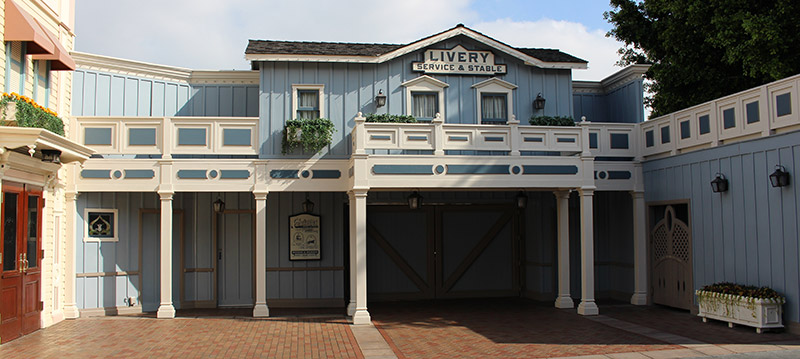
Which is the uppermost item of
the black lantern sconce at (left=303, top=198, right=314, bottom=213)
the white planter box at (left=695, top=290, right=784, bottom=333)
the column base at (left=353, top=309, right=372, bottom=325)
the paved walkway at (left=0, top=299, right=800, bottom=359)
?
the black lantern sconce at (left=303, top=198, right=314, bottom=213)

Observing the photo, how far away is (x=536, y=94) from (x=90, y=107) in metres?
10.8

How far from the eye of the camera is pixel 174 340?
11391mm

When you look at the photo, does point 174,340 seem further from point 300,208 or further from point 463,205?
point 463,205

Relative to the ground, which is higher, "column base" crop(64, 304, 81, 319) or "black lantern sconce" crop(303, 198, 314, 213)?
"black lantern sconce" crop(303, 198, 314, 213)

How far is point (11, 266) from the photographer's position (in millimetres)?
11352

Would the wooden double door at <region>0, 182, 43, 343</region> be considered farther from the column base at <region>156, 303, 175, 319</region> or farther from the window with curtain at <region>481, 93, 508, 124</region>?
the window with curtain at <region>481, 93, 508, 124</region>

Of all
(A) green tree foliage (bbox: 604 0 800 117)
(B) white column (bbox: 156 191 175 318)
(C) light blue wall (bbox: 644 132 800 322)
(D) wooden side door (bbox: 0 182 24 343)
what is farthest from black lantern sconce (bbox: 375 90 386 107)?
(A) green tree foliage (bbox: 604 0 800 117)

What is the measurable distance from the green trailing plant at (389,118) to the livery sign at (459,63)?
1595 millimetres

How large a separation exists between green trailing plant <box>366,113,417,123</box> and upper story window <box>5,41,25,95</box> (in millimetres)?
6979

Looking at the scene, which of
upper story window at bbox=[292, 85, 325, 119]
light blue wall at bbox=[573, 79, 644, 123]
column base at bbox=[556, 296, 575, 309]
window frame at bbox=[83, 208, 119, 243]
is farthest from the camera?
light blue wall at bbox=[573, 79, 644, 123]

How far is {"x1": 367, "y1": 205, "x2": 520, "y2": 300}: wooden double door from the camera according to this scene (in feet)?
56.9

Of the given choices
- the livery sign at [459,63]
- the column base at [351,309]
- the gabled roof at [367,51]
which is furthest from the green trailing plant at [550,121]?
the column base at [351,309]

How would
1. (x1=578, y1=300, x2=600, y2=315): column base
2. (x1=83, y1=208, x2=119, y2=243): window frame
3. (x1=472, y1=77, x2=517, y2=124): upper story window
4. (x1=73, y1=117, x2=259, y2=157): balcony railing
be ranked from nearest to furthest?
(x1=578, y1=300, x2=600, y2=315): column base, (x1=73, y1=117, x2=259, y2=157): balcony railing, (x1=83, y1=208, x2=119, y2=243): window frame, (x1=472, y1=77, x2=517, y2=124): upper story window

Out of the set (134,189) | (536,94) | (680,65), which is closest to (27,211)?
(134,189)
